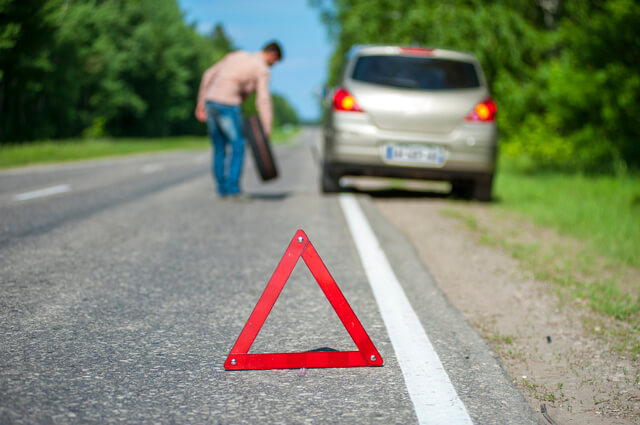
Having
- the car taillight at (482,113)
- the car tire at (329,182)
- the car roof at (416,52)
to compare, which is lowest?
the car tire at (329,182)

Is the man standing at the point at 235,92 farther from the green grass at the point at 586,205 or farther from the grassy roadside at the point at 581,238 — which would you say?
the green grass at the point at 586,205

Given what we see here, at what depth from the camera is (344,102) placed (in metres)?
8.01

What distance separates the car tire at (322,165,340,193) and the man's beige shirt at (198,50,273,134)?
1.05 m

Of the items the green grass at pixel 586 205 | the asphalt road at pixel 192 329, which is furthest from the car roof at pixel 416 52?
the asphalt road at pixel 192 329

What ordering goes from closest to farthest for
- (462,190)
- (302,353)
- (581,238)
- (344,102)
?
(302,353), (581,238), (344,102), (462,190)

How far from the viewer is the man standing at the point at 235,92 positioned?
7996mm

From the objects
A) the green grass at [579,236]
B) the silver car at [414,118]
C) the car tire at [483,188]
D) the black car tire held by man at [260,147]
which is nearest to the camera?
the green grass at [579,236]

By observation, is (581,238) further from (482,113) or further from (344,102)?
(344,102)

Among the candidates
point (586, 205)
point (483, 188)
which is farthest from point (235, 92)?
point (586, 205)

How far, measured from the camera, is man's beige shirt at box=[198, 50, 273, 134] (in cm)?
798

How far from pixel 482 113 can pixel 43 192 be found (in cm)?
606

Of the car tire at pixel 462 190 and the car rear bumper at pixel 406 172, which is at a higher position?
the car rear bumper at pixel 406 172

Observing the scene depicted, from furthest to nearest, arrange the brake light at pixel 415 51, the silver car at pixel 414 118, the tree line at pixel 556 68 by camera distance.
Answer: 1. the tree line at pixel 556 68
2. the brake light at pixel 415 51
3. the silver car at pixel 414 118

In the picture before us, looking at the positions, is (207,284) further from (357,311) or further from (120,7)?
(120,7)
